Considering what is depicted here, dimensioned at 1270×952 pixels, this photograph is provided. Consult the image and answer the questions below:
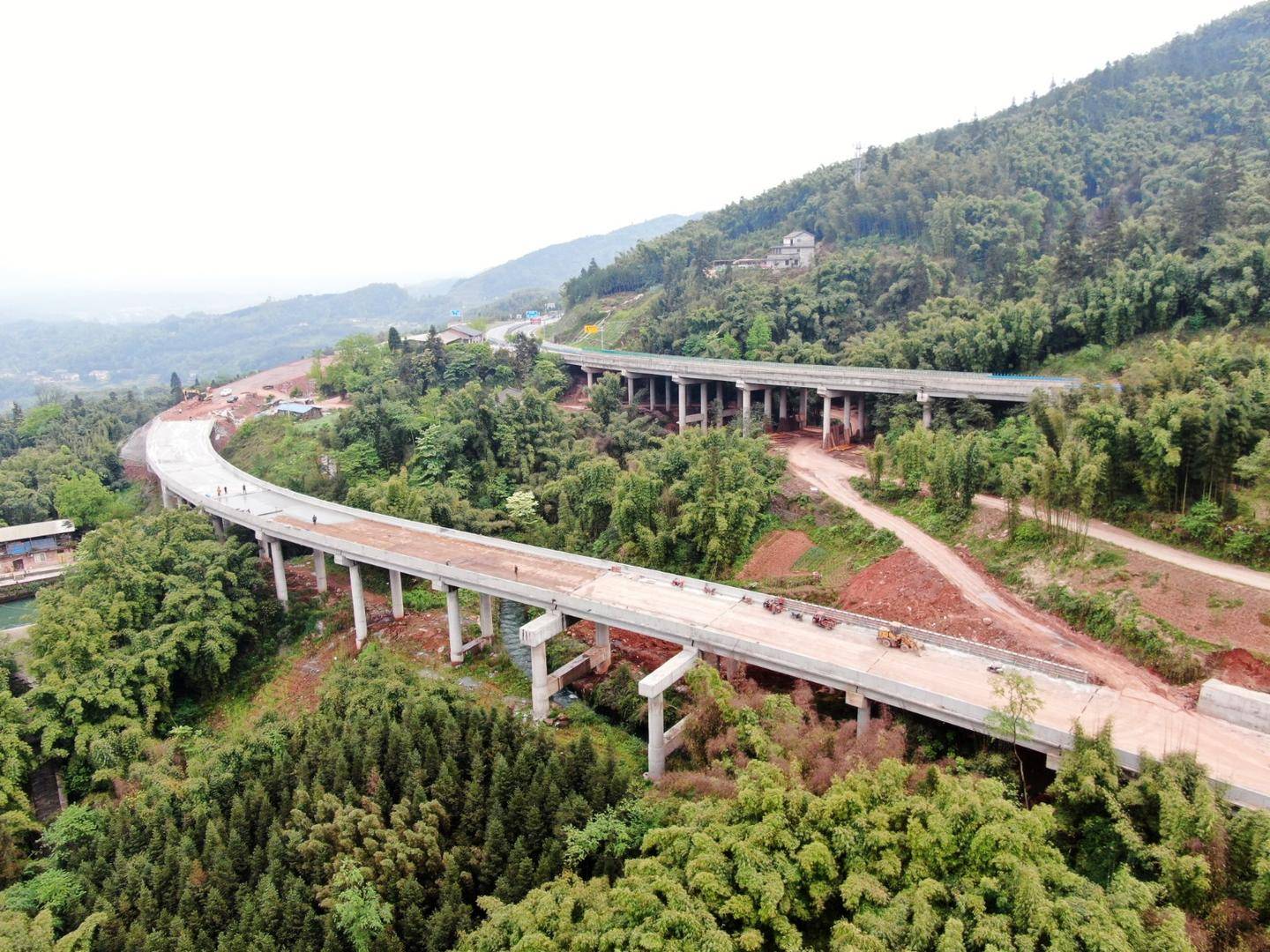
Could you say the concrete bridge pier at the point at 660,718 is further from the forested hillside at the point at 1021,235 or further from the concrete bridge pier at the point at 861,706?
the forested hillside at the point at 1021,235

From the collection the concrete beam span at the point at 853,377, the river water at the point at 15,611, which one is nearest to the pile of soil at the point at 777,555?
the concrete beam span at the point at 853,377

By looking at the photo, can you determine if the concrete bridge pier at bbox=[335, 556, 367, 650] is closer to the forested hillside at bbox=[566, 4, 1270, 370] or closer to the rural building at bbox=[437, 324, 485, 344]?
the forested hillside at bbox=[566, 4, 1270, 370]

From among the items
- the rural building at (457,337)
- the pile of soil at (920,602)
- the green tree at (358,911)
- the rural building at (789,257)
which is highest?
the rural building at (789,257)

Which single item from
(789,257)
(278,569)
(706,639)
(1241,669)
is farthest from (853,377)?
(789,257)

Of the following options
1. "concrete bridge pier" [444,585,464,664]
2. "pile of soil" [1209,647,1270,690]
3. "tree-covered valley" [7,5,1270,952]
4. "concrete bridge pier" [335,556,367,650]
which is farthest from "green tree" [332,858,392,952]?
"pile of soil" [1209,647,1270,690]

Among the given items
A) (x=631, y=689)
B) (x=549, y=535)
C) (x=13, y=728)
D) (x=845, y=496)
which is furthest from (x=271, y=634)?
(x=845, y=496)

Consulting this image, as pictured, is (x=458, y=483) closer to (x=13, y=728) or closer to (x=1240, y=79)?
(x=13, y=728)

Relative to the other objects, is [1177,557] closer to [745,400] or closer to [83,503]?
[745,400]
